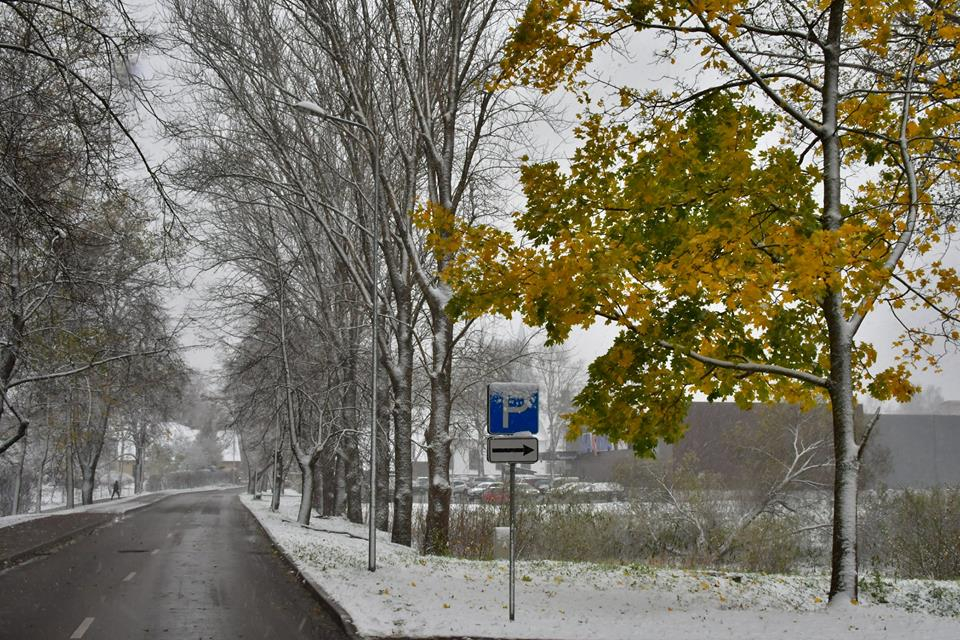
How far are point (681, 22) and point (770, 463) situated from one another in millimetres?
27288

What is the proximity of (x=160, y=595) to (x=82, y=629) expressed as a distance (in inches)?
119

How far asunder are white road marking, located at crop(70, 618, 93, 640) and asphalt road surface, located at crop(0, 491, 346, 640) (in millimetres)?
11

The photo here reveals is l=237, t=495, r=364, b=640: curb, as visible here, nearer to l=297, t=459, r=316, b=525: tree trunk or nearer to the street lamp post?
the street lamp post

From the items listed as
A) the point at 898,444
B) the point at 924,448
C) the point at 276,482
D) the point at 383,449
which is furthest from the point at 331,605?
the point at 924,448

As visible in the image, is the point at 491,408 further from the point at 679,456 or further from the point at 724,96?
the point at 679,456

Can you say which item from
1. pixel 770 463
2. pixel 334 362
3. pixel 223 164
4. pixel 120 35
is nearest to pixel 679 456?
pixel 770 463

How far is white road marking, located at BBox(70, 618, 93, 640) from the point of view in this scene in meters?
9.80

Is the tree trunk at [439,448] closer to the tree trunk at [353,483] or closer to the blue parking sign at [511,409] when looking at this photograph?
the blue parking sign at [511,409]

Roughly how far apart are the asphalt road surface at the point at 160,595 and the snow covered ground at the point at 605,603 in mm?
649

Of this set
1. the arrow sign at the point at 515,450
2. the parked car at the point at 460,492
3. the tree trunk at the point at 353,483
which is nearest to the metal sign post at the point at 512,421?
the arrow sign at the point at 515,450

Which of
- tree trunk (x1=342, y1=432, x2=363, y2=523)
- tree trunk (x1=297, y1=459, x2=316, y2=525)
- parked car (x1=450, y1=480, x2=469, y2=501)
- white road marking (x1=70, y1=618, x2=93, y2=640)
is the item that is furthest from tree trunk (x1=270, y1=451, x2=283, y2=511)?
white road marking (x1=70, y1=618, x2=93, y2=640)

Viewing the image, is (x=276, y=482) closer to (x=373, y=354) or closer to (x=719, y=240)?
(x=373, y=354)

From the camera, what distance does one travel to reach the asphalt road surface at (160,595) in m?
10.3

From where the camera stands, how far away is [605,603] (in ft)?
40.4
